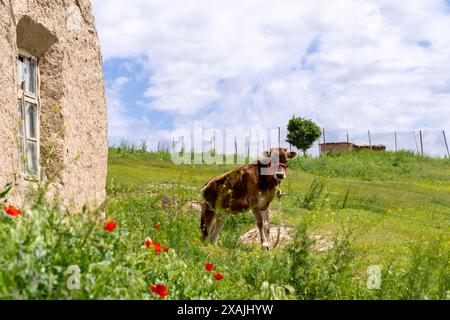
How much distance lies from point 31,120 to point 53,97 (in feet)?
1.46

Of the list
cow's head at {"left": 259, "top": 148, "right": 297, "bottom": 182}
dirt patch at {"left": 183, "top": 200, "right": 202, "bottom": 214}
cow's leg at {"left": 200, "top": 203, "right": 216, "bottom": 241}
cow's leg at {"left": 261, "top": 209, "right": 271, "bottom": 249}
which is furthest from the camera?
dirt patch at {"left": 183, "top": 200, "right": 202, "bottom": 214}

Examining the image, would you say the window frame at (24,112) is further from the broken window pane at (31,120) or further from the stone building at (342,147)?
the stone building at (342,147)

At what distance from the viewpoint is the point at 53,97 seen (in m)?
9.46

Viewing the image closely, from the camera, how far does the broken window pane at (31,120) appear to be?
9.19 m

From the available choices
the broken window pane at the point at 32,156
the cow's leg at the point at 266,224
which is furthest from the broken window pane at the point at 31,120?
the cow's leg at the point at 266,224

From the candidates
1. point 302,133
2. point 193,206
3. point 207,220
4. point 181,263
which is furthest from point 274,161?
point 302,133

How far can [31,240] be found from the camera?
423 centimetres

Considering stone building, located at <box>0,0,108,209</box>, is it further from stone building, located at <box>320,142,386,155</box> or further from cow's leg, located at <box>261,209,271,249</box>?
stone building, located at <box>320,142,386,155</box>

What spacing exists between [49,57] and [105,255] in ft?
17.5

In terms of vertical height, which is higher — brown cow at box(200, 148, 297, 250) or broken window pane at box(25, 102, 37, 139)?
broken window pane at box(25, 102, 37, 139)

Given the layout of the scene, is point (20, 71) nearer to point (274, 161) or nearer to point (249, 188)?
point (249, 188)

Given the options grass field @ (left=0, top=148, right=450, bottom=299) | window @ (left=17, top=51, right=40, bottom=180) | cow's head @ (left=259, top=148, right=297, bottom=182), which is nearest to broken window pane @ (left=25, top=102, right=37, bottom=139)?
window @ (left=17, top=51, right=40, bottom=180)

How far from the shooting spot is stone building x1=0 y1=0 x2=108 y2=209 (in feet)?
26.5
